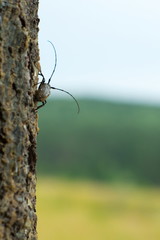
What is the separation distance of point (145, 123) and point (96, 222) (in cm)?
523

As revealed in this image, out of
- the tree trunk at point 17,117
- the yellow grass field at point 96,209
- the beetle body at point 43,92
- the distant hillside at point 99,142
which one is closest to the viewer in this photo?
the tree trunk at point 17,117

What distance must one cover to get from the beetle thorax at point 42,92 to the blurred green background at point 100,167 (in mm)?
12922

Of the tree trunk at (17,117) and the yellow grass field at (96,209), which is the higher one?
the tree trunk at (17,117)

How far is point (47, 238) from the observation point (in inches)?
504

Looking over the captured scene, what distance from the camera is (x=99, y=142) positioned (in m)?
19.6

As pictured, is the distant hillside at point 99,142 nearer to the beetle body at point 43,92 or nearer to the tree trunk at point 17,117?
the beetle body at point 43,92

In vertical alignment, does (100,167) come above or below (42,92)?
below

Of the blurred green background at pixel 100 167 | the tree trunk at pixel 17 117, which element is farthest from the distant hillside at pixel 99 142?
the tree trunk at pixel 17 117

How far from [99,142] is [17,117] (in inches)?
695

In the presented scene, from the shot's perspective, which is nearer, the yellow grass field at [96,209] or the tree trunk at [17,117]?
the tree trunk at [17,117]

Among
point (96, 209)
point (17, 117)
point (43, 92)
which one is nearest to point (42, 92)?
point (43, 92)

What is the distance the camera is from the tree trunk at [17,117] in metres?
1.92

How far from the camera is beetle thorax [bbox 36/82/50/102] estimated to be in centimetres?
213

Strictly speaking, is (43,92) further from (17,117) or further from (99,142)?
(99,142)
